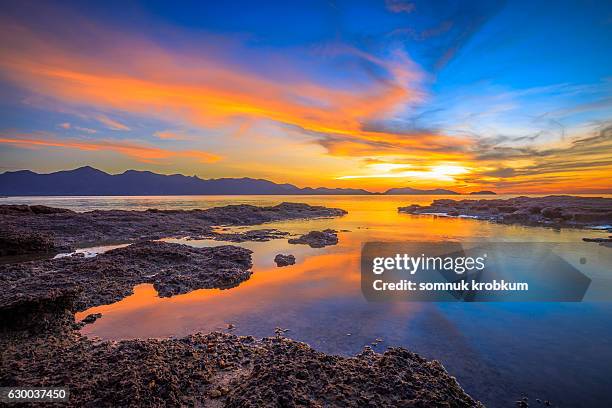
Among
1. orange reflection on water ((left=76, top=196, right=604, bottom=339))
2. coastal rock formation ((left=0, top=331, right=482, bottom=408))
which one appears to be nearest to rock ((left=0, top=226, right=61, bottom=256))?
orange reflection on water ((left=76, top=196, right=604, bottom=339))

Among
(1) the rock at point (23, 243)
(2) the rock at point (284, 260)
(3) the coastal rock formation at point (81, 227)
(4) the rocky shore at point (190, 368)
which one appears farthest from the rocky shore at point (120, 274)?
(3) the coastal rock formation at point (81, 227)

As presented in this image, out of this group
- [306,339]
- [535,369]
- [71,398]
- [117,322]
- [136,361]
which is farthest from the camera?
[117,322]

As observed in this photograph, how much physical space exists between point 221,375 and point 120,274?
1023cm

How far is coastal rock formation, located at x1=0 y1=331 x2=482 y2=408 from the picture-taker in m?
5.22

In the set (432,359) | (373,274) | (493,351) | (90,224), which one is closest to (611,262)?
(373,274)

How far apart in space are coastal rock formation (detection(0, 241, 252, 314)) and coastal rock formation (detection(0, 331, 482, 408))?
3.14 meters

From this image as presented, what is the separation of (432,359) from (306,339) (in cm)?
323

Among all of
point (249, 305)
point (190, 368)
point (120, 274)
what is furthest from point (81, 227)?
point (190, 368)

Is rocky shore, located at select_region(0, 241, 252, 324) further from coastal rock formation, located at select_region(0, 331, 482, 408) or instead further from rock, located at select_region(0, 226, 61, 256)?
rock, located at select_region(0, 226, 61, 256)

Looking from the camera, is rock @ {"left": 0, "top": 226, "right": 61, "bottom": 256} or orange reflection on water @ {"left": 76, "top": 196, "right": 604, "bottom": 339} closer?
orange reflection on water @ {"left": 76, "top": 196, "right": 604, "bottom": 339}

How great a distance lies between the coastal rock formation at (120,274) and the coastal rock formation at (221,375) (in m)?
3.14

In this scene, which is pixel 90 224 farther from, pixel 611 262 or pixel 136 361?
pixel 611 262

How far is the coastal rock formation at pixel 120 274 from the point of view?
10.6 meters

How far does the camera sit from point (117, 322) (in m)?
9.04
